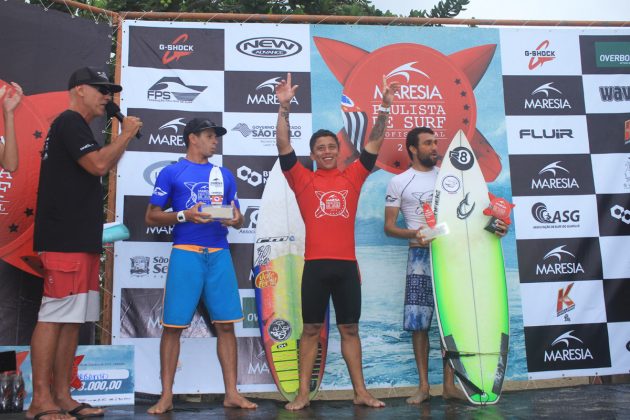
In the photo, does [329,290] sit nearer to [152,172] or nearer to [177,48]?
[152,172]

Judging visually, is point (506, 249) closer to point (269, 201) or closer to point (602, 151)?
point (602, 151)

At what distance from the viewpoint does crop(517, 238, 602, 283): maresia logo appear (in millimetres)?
5301

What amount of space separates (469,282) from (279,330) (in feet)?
4.80

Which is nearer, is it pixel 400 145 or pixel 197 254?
pixel 197 254

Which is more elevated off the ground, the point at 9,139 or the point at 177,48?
the point at 177,48

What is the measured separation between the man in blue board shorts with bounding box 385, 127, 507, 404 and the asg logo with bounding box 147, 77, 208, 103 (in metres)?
1.78

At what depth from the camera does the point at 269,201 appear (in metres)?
5.06

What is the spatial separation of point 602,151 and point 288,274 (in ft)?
9.67

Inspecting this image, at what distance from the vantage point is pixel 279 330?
482cm

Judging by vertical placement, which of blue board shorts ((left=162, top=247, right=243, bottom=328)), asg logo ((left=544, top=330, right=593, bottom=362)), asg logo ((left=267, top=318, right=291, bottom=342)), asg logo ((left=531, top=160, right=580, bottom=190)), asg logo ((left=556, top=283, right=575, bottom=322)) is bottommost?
asg logo ((left=544, top=330, right=593, bottom=362))

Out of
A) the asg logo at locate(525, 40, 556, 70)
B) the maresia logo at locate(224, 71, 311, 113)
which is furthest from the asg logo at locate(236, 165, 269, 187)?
the asg logo at locate(525, 40, 556, 70)

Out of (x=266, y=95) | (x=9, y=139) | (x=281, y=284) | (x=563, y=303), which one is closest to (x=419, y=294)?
(x=281, y=284)

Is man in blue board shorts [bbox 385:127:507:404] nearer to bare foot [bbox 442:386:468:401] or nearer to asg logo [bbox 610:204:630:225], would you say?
bare foot [bbox 442:386:468:401]

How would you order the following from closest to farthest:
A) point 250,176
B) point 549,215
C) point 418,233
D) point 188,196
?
point 188,196 → point 418,233 → point 250,176 → point 549,215
